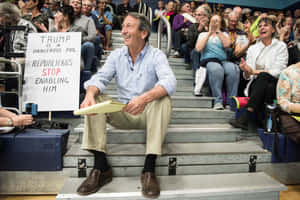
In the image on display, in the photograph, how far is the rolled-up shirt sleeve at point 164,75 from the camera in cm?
122

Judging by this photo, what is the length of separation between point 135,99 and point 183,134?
2.42ft

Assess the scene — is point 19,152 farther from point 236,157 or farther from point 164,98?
point 236,157

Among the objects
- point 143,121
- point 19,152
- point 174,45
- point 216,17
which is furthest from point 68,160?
point 174,45

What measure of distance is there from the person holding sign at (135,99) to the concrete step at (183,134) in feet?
0.44

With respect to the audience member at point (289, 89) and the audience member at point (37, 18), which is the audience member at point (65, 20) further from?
the audience member at point (289, 89)

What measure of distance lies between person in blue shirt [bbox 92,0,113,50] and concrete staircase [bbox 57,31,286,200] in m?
2.31

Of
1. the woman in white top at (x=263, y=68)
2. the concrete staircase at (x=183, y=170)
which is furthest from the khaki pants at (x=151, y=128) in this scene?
the woman in white top at (x=263, y=68)

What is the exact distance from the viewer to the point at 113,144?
1.56 m

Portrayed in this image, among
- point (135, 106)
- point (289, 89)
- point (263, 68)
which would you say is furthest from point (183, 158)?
point (263, 68)

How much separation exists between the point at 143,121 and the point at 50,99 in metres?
1.02

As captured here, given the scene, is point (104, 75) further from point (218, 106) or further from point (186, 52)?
point (186, 52)

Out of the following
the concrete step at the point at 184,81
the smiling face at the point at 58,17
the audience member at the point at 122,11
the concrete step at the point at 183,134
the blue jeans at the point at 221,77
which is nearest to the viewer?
the concrete step at the point at 183,134

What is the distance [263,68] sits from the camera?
2061 mm

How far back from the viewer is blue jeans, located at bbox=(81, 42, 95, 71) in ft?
7.59
